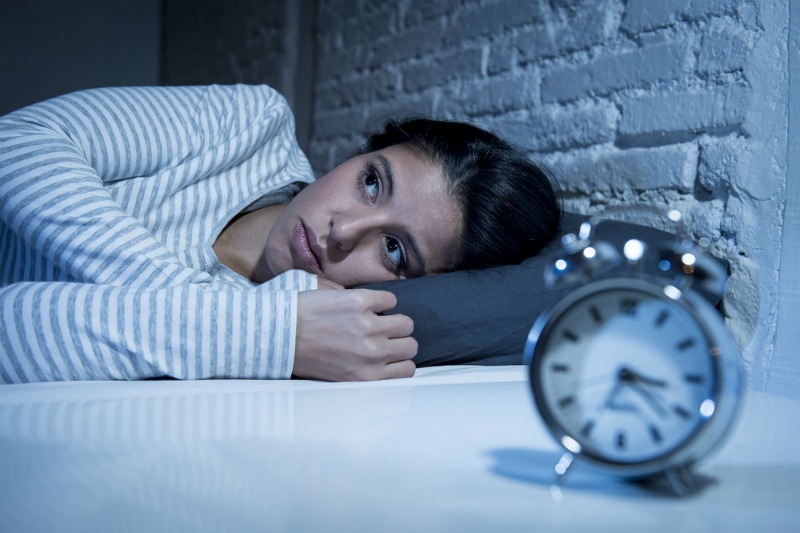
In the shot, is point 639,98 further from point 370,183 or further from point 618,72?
point 370,183

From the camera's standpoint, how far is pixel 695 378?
0.52m

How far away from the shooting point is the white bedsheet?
0.47 meters

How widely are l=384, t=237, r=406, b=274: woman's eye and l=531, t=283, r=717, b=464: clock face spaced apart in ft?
2.45

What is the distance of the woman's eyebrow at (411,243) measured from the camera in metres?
1.26

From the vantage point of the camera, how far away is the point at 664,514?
1.64 feet

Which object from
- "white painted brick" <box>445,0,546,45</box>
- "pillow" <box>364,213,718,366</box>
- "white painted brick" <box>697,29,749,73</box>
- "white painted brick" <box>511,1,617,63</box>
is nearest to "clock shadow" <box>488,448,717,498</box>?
"pillow" <box>364,213,718,366</box>

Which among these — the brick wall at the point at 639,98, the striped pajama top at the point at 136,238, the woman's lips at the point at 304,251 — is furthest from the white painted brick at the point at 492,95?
the woman's lips at the point at 304,251

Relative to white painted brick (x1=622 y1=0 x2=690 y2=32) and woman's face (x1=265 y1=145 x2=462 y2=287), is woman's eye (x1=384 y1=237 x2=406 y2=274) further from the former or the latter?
white painted brick (x1=622 y1=0 x2=690 y2=32)

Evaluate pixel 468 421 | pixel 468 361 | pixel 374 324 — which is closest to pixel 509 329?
pixel 468 361

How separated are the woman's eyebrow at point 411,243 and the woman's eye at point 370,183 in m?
0.02

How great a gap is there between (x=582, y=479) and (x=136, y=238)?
2.53 ft

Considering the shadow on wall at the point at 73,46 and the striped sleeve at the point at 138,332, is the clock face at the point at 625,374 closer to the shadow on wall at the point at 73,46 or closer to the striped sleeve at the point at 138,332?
the striped sleeve at the point at 138,332

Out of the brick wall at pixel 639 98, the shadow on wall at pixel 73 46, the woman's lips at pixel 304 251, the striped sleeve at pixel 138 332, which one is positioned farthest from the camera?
the shadow on wall at pixel 73 46

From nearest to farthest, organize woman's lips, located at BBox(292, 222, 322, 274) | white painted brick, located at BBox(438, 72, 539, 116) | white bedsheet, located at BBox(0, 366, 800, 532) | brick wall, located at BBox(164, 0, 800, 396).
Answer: white bedsheet, located at BBox(0, 366, 800, 532) < brick wall, located at BBox(164, 0, 800, 396) < woman's lips, located at BBox(292, 222, 322, 274) < white painted brick, located at BBox(438, 72, 539, 116)
